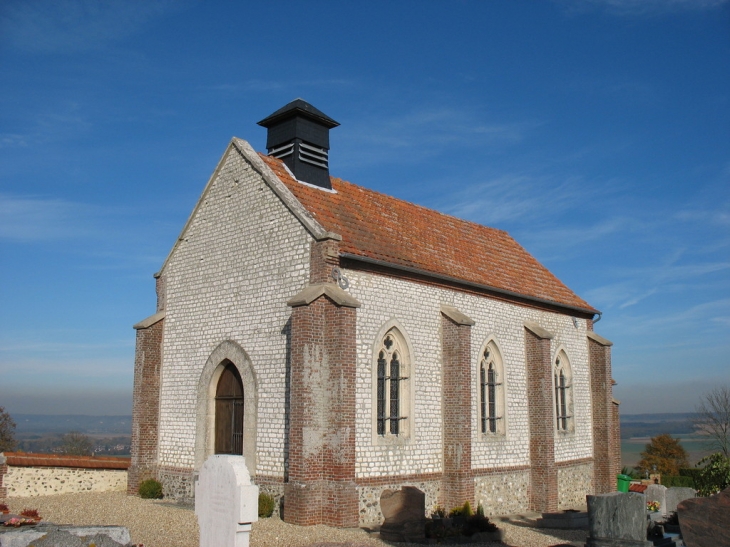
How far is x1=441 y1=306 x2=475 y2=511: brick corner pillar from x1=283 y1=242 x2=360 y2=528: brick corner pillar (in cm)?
370

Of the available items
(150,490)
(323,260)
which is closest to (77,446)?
(150,490)

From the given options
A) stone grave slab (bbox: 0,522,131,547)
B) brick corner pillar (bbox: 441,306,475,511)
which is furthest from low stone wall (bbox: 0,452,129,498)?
brick corner pillar (bbox: 441,306,475,511)

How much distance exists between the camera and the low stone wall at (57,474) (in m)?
18.4

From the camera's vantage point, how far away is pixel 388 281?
687 inches

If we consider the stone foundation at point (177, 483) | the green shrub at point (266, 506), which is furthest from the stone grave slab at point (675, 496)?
the stone foundation at point (177, 483)

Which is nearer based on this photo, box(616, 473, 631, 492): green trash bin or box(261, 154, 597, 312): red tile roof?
box(261, 154, 597, 312): red tile roof

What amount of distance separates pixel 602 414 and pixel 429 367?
9726mm

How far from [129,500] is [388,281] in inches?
352

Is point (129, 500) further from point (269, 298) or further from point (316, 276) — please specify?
point (316, 276)

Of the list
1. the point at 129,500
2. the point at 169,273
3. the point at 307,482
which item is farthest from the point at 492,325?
the point at 129,500

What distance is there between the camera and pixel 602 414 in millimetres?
24547

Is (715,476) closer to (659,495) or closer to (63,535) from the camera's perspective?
(659,495)

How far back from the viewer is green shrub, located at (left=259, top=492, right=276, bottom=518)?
597 inches

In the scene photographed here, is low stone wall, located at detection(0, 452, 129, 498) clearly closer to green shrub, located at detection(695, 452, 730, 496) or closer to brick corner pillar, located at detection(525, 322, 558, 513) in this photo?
brick corner pillar, located at detection(525, 322, 558, 513)
